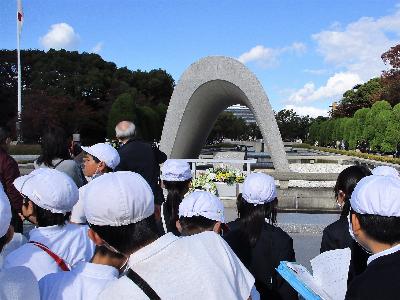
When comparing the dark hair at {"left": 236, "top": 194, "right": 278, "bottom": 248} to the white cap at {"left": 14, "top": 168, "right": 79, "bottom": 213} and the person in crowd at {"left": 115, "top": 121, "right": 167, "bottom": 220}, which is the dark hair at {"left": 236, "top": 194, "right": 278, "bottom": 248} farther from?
the person in crowd at {"left": 115, "top": 121, "right": 167, "bottom": 220}

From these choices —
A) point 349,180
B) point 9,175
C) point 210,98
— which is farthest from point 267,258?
point 210,98

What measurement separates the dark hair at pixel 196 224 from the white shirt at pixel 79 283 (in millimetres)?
924

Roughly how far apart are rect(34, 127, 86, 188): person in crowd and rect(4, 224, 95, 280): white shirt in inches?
63.7

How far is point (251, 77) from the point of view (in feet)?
45.2

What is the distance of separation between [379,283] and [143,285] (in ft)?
2.56

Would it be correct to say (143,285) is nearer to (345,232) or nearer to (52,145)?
(345,232)

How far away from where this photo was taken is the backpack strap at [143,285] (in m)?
1.21

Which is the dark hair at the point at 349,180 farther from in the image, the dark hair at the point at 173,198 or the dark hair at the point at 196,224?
the dark hair at the point at 173,198

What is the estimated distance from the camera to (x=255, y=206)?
270 centimetres

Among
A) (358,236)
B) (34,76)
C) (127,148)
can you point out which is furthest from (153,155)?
(34,76)

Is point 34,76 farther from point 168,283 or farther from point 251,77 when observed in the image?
point 168,283

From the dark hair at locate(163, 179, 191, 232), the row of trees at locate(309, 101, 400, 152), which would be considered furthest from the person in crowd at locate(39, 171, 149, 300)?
the row of trees at locate(309, 101, 400, 152)

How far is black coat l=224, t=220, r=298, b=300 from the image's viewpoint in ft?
8.72

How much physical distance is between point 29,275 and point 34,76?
141 feet
